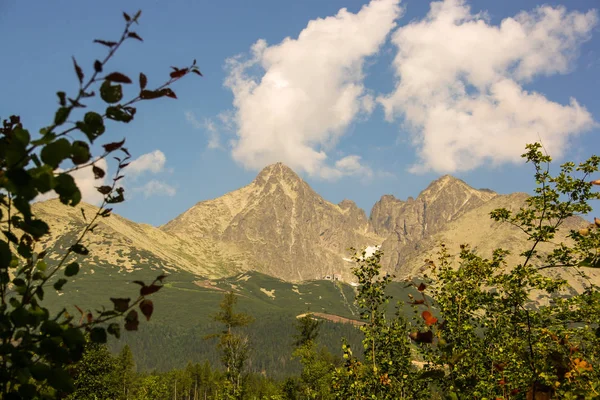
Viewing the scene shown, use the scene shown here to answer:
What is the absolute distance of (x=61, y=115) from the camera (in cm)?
220

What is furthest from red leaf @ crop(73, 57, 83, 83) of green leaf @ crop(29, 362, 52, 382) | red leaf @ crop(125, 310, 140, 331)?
green leaf @ crop(29, 362, 52, 382)

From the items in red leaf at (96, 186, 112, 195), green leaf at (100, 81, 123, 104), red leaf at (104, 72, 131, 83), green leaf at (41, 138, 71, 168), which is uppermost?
red leaf at (104, 72, 131, 83)

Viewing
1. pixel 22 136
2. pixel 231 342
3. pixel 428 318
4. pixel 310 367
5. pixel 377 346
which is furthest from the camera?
pixel 231 342

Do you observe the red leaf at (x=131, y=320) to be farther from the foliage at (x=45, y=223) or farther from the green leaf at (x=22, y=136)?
the green leaf at (x=22, y=136)

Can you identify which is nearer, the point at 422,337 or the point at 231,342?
the point at 422,337

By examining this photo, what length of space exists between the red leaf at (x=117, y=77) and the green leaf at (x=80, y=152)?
36 centimetres

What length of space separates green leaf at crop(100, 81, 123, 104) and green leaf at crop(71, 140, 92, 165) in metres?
0.27

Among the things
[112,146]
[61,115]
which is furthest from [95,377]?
[61,115]

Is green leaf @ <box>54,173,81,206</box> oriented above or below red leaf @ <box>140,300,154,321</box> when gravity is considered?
above

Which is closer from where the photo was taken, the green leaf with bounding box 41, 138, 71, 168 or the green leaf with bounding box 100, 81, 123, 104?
the green leaf with bounding box 41, 138, 71, 168

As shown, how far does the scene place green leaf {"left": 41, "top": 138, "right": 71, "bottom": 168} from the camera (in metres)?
2.08

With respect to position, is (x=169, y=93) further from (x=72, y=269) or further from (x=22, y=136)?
(x=72, y=269)

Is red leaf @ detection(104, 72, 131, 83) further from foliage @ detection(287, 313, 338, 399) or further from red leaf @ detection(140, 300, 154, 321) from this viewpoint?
foliage @ detection(287, 313, 338, 399)

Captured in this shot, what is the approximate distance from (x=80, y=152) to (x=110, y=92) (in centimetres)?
36
